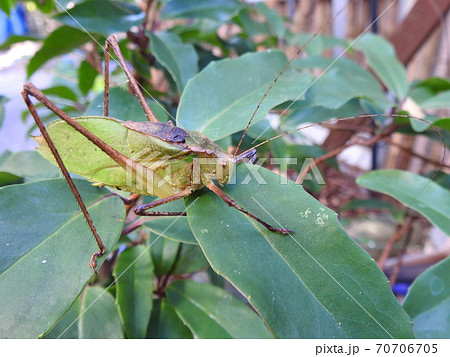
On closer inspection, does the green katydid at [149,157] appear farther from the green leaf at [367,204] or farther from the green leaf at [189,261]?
the green leaf at [367,204]

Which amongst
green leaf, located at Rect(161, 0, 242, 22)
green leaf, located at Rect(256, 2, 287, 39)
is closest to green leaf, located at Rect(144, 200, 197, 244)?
green leaf, located at Rect(161, 0, 242, 22)

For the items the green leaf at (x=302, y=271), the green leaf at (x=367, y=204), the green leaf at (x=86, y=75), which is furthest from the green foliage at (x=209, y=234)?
the green leaf at (x=367, y=204)

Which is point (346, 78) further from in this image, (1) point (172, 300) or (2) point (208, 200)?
(1) point (172, 300)

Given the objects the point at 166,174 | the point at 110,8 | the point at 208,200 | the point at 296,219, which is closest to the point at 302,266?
the point at 296,219

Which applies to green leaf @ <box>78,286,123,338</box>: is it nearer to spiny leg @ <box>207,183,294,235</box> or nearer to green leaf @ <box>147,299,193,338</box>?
green leaf @ <box>147,299,193,338</box>

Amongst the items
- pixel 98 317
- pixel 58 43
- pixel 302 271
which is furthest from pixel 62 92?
pixel 302 271
